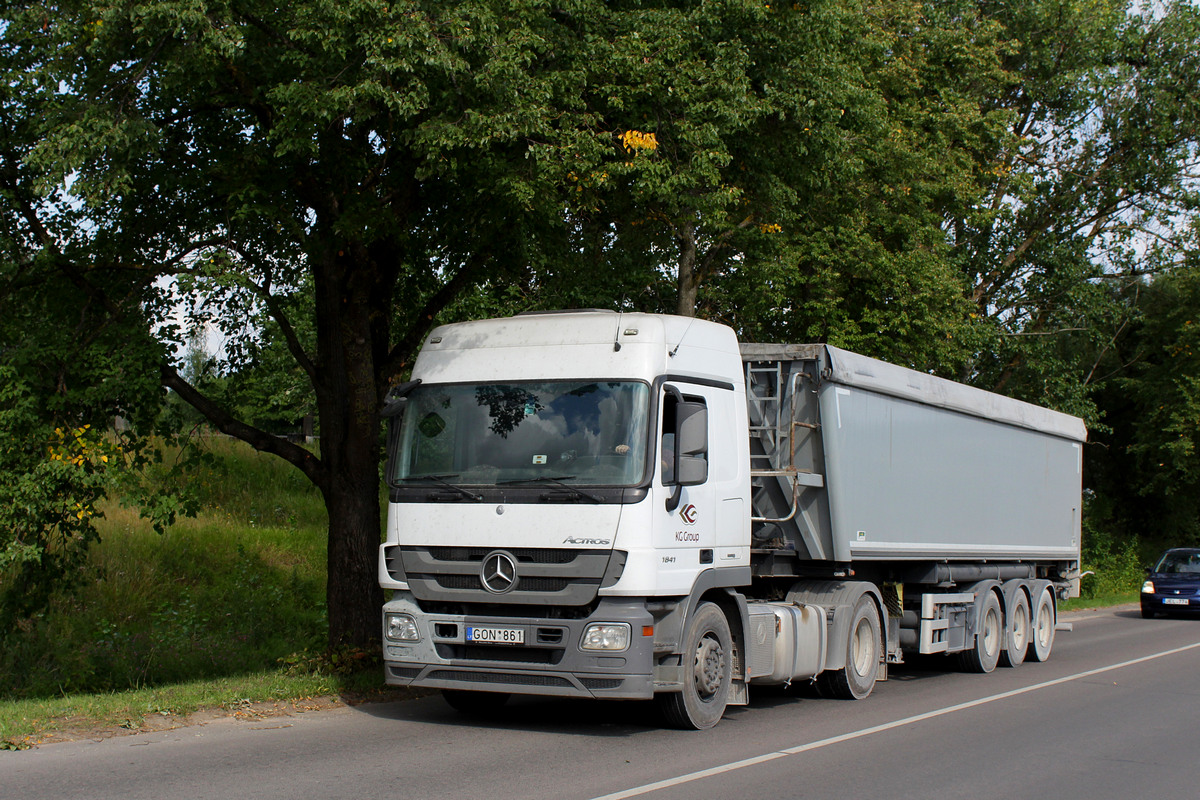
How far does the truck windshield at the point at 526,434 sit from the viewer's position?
28.3 feet

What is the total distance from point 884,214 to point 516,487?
13306mm

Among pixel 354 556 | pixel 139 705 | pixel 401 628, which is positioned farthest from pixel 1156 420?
pixel 139 705

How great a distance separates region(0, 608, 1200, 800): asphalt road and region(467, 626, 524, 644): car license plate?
766mm

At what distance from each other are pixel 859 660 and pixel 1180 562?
1898 cm

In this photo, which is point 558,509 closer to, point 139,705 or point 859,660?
point 139,705

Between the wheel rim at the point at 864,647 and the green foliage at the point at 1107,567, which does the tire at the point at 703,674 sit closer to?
the wheel rim at the point at 864,647

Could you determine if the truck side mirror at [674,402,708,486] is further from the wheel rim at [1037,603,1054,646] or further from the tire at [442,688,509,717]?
the wheel rim at [1037,603,1054,646]

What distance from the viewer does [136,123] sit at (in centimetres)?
984

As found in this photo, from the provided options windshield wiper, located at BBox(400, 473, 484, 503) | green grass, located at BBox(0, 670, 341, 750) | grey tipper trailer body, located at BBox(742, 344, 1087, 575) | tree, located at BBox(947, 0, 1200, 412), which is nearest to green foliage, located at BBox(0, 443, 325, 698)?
green grass, located at BBox(0, 670, 341, 750)

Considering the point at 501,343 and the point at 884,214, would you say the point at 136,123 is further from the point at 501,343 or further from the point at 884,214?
the point at 884,214

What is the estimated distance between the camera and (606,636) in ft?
27.5

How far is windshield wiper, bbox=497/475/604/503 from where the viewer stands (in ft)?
27.9

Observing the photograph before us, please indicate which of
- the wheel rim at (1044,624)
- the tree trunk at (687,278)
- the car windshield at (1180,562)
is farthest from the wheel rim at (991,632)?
the car windshield at (1180,562)

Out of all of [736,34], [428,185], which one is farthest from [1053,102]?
[428,185]
